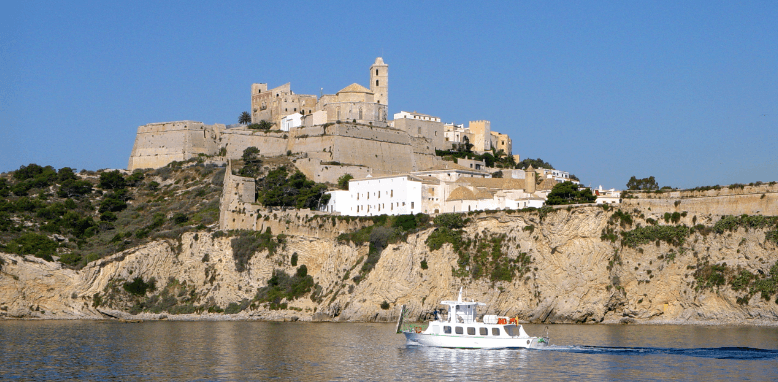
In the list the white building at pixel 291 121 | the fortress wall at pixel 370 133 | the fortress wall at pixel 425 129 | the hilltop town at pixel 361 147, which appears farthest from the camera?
the fortress wall at pixel 425 129

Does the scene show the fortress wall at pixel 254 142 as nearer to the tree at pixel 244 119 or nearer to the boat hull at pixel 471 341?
the tree at pixel 244 119

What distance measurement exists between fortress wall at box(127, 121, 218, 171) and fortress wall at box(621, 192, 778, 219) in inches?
1737

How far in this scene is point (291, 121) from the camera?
84312mm

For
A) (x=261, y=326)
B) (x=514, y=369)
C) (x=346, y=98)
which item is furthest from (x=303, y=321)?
(x=346, y=98)

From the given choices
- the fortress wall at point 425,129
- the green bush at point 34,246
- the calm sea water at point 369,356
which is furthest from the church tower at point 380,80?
the calm sea water at point 369,356

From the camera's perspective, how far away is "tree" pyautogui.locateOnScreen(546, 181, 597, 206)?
56.1 m

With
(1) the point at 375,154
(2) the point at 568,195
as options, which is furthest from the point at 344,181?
(2) the point at 568,195

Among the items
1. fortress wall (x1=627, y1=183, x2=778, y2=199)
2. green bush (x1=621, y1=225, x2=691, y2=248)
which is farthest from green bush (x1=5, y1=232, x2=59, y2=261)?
fortress wall (x1=627, y1=183, x2=778, y2=199)

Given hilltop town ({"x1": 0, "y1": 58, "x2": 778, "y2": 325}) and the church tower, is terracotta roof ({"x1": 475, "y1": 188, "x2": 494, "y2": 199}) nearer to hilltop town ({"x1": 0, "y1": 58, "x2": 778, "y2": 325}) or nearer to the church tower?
hilltop town ({"x1": 0, "y1": 58, "x2": 778, "y2": 325})

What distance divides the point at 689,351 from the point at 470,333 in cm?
878

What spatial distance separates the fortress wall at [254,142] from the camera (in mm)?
80500

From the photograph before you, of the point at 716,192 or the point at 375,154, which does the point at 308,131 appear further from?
the point at 716,192

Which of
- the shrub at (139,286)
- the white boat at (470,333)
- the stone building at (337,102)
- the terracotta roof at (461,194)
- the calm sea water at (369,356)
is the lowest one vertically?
the calm sea water at (369,356)

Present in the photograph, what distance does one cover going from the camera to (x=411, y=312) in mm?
50562
